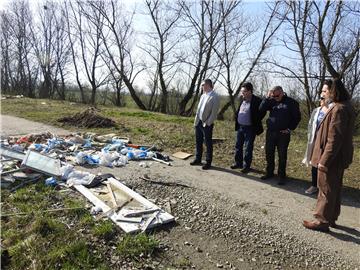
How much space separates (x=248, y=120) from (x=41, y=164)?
3802 mm

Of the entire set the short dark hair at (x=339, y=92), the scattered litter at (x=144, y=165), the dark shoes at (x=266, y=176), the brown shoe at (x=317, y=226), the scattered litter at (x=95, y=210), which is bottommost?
the scattered litter at (x=95, y=210)

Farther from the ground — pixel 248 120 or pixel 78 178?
pixel 248 120

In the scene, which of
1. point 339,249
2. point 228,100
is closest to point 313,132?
point 339,249

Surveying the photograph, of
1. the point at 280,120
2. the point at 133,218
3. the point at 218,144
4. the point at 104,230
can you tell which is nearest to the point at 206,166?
the point at 280,120

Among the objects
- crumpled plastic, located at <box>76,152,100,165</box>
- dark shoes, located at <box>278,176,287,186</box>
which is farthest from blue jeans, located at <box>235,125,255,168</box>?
crumpled plastic, located at <box>76,152,100,165</box>

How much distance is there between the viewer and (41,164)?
5.62 metres

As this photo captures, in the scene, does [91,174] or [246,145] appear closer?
[91,174]

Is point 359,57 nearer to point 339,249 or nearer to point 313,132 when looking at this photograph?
point 313,132

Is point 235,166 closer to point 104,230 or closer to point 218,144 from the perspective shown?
point 218,144

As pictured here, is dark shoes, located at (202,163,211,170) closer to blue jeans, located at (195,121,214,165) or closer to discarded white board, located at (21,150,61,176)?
blue jeans, located at (195,121,214,165)

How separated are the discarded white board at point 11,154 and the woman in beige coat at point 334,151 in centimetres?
481

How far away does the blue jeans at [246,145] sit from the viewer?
6449mm

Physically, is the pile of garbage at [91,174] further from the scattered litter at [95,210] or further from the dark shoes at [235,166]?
the dark shoes at [235,166]

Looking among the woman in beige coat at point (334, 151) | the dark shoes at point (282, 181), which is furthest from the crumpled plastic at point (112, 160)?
the woman in beige coat at point (334, 151)
